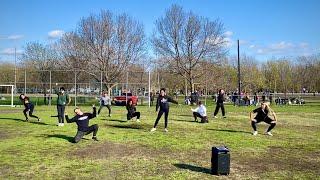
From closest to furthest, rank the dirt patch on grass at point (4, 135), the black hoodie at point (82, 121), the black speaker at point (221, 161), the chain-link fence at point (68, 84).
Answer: the black speaker at point (221, 161)
the black hoodie at point (82, 121)
the dirt patch on grass at point (4, 135)
the chain-link fence at point (68, 84)

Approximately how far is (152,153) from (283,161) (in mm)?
3710

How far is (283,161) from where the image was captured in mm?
10852

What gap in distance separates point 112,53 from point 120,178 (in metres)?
42.9

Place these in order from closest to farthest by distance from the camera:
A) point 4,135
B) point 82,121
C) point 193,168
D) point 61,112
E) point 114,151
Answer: point 193,168, point 114,151, point 82,121, point 4,135, point 61,112

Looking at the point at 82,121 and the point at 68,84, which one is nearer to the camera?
the point at 82,121

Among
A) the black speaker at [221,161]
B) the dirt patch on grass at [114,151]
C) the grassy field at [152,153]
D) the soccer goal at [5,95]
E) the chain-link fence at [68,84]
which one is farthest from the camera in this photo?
the soccer goal at [5,95]

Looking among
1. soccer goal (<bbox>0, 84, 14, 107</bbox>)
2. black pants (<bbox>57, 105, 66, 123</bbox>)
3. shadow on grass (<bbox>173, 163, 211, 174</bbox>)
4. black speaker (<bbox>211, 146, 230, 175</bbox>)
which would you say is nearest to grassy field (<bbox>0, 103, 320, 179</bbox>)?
shadow on grass (<bbox>173, 163, 211, 174</bbox>)

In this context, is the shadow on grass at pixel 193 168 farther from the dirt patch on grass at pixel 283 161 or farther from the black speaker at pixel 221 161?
the dirt patch on grass at pixel 283 161

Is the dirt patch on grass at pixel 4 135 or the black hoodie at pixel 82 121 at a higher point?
the black hoodie at pixel 82 121

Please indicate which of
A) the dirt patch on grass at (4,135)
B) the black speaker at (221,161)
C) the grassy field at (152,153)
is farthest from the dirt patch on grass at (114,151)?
the dirt patch on grass at (4,135)

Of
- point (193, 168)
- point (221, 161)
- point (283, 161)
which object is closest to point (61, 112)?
point (193, 168)

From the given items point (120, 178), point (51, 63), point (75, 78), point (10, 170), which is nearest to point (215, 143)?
point (120, 178)

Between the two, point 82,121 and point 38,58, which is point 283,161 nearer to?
point 82,121

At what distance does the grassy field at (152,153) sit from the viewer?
30.4 ft
